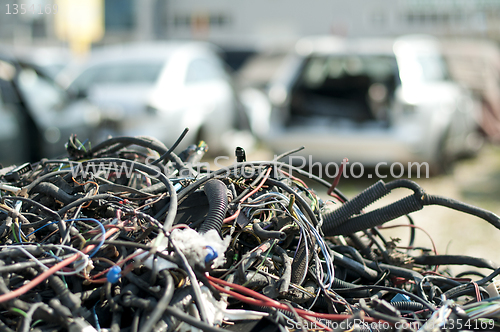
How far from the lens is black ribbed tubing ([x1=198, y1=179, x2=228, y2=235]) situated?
1.41m

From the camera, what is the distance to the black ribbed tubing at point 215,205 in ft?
4.62

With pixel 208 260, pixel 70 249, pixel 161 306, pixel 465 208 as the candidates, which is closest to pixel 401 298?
pixel 465 208

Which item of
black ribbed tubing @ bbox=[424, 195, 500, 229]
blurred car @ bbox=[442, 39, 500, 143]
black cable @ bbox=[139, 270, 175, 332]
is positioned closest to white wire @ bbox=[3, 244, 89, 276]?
black cable @ bbox=[139, 270, 175, 332]

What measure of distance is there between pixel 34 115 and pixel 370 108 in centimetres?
485

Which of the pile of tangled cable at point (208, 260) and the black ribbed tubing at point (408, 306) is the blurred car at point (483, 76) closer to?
the pile of tangled cable at point (208, 260)

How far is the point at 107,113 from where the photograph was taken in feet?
17.7

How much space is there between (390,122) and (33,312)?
5.07m

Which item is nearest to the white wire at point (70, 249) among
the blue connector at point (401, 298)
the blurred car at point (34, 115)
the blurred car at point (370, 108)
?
the blue connector at point (401, 298)

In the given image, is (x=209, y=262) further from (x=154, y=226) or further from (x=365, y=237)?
(x=365, y=237)

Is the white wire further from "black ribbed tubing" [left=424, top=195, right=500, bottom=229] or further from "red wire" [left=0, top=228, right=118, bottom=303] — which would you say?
"black ribbed tubing" [left=424, top=195, right=500, bottom=229]

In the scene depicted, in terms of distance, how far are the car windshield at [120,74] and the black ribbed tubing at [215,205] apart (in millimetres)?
4691

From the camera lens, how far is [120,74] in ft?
20.5

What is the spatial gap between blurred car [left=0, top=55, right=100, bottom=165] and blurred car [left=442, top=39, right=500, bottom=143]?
23.5 ft

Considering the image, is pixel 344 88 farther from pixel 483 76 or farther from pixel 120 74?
pixel 483 76
